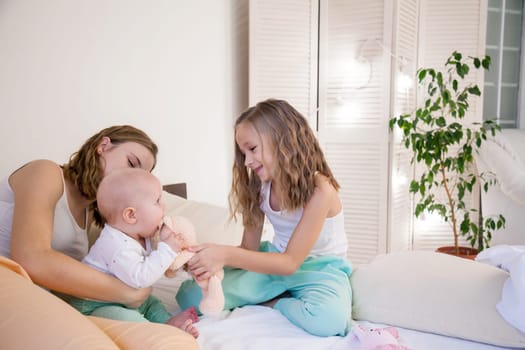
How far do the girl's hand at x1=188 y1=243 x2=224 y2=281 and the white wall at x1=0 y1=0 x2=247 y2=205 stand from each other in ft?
2.74

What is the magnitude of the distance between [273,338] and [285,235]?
0.53 metres

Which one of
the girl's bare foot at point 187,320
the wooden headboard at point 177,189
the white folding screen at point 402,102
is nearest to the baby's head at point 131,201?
the girl's bare foot at point 187,320

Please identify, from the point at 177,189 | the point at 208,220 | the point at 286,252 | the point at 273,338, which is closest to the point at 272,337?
the point at 273,338

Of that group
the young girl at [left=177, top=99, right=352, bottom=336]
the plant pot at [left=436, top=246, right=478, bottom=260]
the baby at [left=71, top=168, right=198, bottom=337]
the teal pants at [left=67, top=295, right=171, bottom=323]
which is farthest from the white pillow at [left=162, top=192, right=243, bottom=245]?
the plant pot at [left=436, top=246, right=478, bottom=260]

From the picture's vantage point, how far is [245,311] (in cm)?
129

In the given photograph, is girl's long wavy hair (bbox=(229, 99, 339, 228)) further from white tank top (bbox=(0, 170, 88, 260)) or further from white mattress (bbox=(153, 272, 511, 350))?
white tank top (bbox=(0, 170, 88, 260))

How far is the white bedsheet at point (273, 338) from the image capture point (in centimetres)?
106

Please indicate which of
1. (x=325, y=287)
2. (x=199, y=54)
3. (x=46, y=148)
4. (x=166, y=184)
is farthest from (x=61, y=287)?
(x=199, y=54)

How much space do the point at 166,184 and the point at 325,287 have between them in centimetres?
124

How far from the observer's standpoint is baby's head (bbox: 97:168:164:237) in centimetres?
Answer: 111

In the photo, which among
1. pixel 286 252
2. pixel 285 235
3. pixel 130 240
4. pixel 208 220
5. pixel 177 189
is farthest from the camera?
pixel 177 189

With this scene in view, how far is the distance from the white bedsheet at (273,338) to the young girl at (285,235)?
5 cm

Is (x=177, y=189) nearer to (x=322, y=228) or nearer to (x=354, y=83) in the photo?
(x=322, y=228)

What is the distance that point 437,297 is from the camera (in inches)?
47.8
